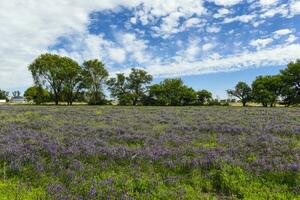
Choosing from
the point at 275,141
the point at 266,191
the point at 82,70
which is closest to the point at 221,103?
the point at 82,70

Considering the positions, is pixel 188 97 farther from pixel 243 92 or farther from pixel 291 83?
pixel 291 83

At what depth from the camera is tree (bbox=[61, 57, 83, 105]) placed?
86125 millimetres

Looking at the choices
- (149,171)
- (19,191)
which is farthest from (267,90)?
(19,191)

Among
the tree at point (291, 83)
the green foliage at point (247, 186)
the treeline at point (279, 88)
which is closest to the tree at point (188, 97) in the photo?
the treeline at point (279, 88)

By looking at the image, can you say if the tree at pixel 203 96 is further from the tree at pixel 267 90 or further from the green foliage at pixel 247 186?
the green foliage at pixel 247 186

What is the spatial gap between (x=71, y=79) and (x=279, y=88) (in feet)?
196

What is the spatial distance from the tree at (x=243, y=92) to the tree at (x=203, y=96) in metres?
8.03

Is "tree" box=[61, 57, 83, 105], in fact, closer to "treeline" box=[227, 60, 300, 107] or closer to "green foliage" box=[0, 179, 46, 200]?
"treeline" box=[227, 60, 300, 107]

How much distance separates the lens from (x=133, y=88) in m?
89.2

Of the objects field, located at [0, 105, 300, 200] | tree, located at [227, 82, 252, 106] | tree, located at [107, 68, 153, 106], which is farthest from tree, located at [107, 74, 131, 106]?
field, located at [0, 105, 300, 200]

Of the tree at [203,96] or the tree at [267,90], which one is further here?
the tree at [203,96]

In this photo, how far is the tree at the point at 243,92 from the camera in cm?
8335

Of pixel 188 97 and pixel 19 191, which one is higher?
pixel 188 97

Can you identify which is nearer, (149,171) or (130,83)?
(149,171)
